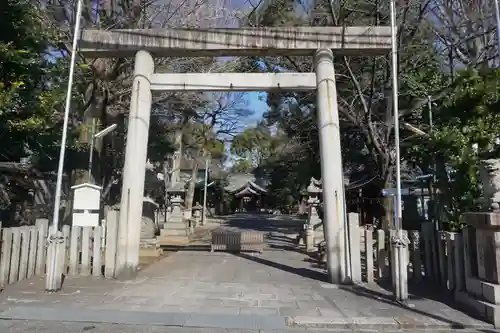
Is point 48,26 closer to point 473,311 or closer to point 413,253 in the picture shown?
point 413,253

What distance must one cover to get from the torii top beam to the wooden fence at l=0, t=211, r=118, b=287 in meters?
4.02

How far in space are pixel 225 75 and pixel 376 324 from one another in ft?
21.3

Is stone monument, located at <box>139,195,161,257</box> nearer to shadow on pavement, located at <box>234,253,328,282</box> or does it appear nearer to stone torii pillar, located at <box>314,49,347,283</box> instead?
shadow on pavement, located at <box>234,253,328,282</box>

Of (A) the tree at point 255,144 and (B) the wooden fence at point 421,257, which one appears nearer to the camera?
(B) the wooden fence at point 421,257

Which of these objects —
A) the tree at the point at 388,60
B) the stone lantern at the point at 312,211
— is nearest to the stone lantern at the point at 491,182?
the tree at the point at 388,60

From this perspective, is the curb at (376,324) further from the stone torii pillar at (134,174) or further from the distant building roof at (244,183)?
the distant building roof at (244,183)

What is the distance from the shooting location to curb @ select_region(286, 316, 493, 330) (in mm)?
6105

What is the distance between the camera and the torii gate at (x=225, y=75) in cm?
966

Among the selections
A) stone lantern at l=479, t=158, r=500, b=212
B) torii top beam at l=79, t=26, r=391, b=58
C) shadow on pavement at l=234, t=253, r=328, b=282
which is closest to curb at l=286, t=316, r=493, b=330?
stone lantern at l=479, t=158, r=500, b=212


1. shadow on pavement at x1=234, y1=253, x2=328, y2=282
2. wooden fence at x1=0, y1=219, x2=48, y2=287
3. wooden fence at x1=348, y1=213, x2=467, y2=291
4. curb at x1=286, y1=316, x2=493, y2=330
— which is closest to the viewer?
curb at x1=286, y1=316, x2=493, y2=330

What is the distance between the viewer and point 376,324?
20.2ft

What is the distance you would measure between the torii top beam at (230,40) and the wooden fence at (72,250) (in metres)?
4.02

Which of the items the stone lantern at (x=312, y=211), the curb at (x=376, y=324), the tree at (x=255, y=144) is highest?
the tree at (x=255, y=144)

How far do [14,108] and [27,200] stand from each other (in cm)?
1055
